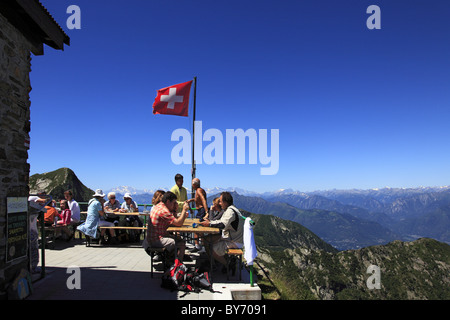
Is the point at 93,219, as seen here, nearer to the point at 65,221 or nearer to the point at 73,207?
the point at 65,221

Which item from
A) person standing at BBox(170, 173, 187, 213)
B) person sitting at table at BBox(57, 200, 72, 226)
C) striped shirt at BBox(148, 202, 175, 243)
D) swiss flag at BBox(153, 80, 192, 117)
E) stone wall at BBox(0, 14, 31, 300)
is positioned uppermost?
swiss flag at BBox(153, 80, 192, 117)

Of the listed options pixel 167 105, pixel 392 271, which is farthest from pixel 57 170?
pixel 392 271

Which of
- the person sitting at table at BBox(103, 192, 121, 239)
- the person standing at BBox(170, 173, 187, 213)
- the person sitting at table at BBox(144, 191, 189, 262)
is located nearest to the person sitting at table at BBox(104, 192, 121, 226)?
the person sitting at table at BBox(103, 192, 121, 239)

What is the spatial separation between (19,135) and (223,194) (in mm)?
4347

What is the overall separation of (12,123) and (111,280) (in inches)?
152

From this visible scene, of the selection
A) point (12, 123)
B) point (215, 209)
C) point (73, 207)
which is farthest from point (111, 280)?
point (73, 207)

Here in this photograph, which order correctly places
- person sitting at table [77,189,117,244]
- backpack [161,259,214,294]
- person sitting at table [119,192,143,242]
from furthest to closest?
person sitting at table [119,192,143,242] → person sitting at table [77,189,117,244] → backpack [161,259,214,294]

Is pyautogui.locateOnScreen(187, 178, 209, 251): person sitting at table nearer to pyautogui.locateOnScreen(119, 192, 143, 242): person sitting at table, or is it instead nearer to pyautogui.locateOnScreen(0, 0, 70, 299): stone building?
pyautogui.locateOnScreen(119, 192, 143, 242): person sitting at table

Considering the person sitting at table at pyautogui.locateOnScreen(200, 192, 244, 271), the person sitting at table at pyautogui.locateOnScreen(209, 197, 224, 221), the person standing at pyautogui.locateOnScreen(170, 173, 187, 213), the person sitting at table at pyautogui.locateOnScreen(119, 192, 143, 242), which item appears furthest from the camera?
the person sitting at table at pyautogui.locateOnScreen(119, 192, 143, 242)

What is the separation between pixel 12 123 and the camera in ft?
15.9

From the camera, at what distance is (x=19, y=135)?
200 inches

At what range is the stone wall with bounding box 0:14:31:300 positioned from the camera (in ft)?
15.0
